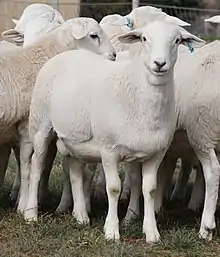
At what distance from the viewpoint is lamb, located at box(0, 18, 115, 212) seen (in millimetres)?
6688

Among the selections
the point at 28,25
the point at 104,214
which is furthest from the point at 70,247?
the point at 28,25

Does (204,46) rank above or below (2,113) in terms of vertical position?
above

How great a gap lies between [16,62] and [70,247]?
1.93m

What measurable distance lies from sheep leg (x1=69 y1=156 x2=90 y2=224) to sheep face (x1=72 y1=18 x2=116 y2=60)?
41.9 inches

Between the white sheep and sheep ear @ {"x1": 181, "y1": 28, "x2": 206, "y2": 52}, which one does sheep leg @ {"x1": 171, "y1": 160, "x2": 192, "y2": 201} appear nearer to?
the white sheep

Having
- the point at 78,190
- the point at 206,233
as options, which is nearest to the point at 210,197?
the point at 206,233

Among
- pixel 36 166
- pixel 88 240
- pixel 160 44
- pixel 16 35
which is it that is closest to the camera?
pixel 160 44

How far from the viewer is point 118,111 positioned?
5.84 m

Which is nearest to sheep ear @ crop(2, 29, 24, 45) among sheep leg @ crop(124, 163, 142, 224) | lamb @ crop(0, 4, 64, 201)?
lamb @ crop(0, 4, 64, 201)

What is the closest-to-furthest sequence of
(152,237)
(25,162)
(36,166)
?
(152,237), (36,166), (25,162)

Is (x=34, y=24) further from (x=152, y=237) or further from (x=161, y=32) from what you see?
(x=152, y=237)

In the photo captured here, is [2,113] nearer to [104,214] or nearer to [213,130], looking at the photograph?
[104,214]

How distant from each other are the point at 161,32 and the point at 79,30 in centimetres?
153

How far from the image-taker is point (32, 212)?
6.56 meters
